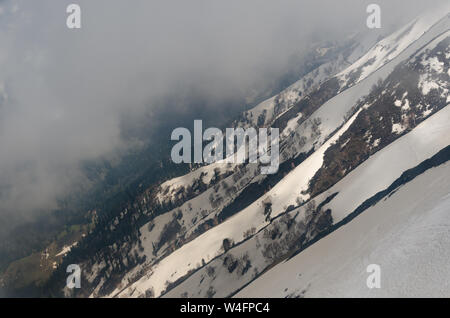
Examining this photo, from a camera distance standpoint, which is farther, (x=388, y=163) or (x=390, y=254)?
(x=388, y=163)

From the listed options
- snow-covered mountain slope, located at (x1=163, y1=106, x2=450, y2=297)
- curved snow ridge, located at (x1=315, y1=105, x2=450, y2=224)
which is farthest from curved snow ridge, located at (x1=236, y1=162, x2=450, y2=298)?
snow-covered mountain slope, located at (x1=163, y1=106, x2=450, y2=297)

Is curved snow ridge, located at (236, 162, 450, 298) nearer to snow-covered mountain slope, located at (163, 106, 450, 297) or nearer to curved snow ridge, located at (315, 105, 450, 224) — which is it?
curved snow ridge, located at (315, 105, 450, 224)

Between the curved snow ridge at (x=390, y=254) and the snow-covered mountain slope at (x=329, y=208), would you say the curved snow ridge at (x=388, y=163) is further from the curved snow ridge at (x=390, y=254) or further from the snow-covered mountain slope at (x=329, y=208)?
the curved snow ridge at (x=390, y=254)

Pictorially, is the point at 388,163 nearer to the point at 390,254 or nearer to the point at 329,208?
the point at 329,208

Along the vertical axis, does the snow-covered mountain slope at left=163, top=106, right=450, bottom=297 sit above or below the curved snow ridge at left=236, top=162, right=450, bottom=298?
above

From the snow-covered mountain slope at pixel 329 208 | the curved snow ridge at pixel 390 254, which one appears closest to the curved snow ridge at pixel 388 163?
the snow-covered mountain slope at pixel 329 208

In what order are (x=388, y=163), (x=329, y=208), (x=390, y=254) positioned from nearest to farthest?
(x=390, y=254) < (x=329, y=208) < (x=388, y=163)

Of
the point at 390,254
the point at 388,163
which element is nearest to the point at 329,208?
the point at 388,163
